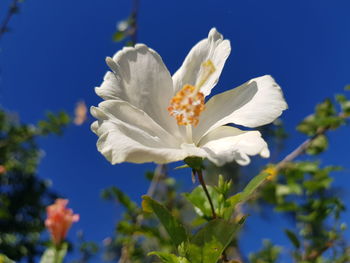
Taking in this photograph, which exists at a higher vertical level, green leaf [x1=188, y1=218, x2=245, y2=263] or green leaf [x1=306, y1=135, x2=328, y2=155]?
green leaf [x1=306, y1=135, x2=328, y2=155]

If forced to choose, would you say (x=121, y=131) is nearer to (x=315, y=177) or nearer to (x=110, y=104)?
(x=110, y=104)

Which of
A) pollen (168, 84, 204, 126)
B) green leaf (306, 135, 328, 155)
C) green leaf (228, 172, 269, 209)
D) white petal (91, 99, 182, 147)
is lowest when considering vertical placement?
green leaf (228, 172, 269, 209)

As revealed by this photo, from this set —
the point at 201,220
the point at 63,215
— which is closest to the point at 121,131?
the point at 201,220

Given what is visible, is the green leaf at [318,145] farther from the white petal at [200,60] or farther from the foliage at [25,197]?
the foliage at [25,197]

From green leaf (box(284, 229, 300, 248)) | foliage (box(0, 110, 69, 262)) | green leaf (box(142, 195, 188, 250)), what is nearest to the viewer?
green leaf (box(142, 195, 188, 250))

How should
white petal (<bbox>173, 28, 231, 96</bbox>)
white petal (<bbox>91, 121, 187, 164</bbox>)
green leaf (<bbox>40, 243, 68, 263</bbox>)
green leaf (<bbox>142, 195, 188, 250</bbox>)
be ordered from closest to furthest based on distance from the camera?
white petal (<bbox>91, 121, 187, 164</bbox>), green leaf (<bbox>142, 195, 188, 250</bbox>), white petal (<bbox>173, 28, 231, 96</bbox>), green leaf (<bbox>40, 243, 68, 263</bbox>)

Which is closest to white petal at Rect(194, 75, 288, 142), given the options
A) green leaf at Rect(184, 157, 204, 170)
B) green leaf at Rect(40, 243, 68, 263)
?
green leaf at Rect(184, 157, 204, 170)

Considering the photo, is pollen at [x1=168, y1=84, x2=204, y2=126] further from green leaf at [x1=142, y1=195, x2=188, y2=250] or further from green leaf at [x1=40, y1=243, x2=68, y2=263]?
green leaf at [x1=40, y1=243, x2=68, y2=263]
